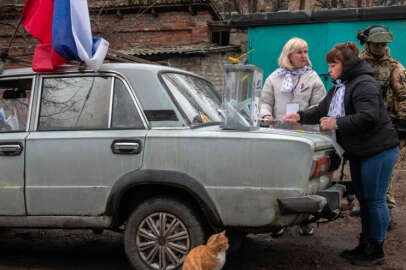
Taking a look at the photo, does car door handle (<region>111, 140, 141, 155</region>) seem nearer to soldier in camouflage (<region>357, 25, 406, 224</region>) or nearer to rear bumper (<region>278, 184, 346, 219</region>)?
rear bumper (<region>278, 184, 346, 219</region>)

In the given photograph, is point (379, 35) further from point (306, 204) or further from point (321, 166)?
point (306, 204)

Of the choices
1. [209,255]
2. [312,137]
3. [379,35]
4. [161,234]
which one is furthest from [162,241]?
[379,35]

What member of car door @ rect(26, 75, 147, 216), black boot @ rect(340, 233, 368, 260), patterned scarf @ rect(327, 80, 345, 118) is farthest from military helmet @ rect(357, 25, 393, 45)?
car door @ rect(26, 75, 147, 216)

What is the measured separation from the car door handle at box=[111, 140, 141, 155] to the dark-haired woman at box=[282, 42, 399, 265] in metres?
1.51

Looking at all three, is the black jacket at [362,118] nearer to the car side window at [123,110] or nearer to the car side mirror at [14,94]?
the car side window at [123,110]

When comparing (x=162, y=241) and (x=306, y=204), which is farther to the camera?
(x=162, y=241)

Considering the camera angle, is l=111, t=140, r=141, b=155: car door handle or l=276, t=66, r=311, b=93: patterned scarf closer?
l=111, t=140, r=141, b=155: car door handle

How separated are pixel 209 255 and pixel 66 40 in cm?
226

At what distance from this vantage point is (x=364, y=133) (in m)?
4.79

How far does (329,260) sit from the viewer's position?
5.22 meters

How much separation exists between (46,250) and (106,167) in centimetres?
196

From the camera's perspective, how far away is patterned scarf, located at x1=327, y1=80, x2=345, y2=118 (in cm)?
490

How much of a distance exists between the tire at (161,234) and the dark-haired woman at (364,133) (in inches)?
56.2

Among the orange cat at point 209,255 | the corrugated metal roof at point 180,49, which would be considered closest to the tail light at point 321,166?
the orange cat at point 209,255
